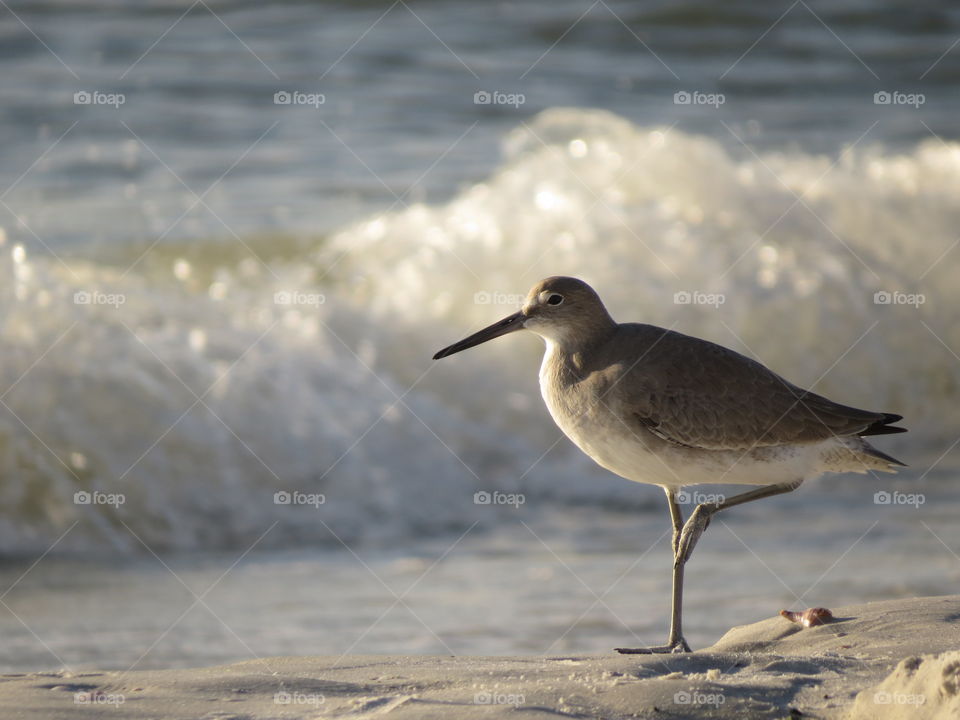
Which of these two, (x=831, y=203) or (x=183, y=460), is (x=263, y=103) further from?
(x=183, y=460)

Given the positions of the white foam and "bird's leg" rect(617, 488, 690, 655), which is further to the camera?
the white foam

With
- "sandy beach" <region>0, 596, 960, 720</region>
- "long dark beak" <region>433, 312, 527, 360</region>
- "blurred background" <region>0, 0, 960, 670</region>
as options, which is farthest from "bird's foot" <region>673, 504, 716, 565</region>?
"blurred background" <region>0, 0, 960, 670</region>

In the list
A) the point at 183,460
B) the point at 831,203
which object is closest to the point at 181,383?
the point at 183,460

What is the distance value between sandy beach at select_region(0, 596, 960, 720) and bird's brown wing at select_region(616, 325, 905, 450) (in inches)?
27.6

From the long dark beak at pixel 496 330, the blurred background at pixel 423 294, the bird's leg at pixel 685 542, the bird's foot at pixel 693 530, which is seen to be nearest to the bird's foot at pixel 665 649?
the bird's leg at pixel 685 542

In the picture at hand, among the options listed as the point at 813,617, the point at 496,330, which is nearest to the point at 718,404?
the point at 813,617

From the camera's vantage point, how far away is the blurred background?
6594 mm

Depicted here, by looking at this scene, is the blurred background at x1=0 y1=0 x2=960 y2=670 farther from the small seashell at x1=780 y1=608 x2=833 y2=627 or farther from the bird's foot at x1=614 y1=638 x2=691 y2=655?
the small seashell at x1=780 y1=608 x2=833 y2=627

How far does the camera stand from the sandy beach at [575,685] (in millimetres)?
3496

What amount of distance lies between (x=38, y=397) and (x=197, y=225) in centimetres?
428

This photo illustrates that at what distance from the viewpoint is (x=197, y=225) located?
12.0 metres

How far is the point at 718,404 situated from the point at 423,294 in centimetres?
629

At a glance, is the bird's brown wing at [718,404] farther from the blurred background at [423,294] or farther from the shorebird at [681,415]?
the blurred background at [423,294]

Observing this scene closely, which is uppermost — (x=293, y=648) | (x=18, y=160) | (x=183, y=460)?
(x=18, y=160)
